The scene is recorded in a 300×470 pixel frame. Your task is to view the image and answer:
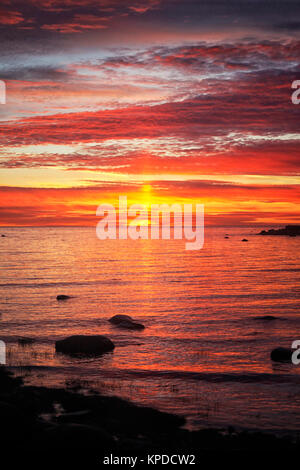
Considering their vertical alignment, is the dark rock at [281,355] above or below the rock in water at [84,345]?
below

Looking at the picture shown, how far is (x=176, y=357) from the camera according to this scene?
77.8 feet

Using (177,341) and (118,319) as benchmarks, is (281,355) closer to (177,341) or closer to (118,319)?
(177,341)

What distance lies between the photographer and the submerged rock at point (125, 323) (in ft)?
99.0

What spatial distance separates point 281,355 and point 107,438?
44.8 ft

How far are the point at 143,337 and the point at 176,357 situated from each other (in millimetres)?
4562

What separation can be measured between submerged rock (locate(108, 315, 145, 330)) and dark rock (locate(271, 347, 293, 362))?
10.2m

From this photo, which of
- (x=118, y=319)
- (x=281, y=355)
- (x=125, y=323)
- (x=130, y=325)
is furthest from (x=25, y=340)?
(x=281, y=355)

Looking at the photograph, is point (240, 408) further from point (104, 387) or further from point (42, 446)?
point (42, 446)

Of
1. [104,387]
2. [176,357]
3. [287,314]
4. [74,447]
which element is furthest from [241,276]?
[74,447]

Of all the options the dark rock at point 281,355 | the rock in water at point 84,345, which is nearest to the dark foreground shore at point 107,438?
the rock in water at point 84,345

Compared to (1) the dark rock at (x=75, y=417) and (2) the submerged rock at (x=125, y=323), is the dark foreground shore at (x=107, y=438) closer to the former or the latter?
(1) the dark rock at (x=75, y=417)

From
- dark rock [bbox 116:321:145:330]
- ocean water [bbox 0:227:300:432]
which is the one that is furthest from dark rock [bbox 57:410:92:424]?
dark rock [bbox 116:321:145:330]

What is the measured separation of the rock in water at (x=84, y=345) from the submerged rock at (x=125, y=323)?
18.3ft

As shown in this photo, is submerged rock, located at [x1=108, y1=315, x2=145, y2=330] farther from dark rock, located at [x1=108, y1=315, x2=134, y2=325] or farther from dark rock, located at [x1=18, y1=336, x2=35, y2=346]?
dark rock, located at [x1=18, y1=336, x2=35, y2=346]
